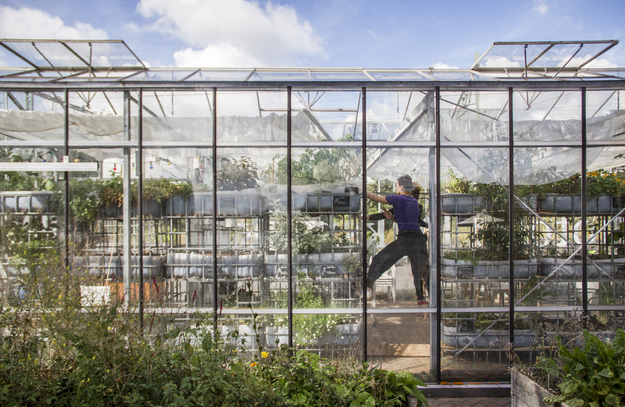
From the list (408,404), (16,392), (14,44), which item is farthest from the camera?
(14,44)

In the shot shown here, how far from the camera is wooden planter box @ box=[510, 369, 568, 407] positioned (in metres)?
2.93

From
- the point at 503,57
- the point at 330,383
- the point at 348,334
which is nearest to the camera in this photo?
the point at 330,383

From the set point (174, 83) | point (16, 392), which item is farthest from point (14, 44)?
point (16, 392)

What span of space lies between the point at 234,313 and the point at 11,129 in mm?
4154

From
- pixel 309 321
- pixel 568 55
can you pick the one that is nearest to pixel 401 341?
pixel 309 321

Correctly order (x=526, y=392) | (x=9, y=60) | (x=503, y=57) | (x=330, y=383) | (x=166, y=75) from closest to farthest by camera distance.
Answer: (x=330, y=383), (x=526, y=392), (x=166, y=75), (x=9, y=60), (x=503, y=57)

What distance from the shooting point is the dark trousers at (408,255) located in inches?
171

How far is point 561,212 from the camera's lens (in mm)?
4383

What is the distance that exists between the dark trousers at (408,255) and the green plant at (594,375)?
5.67ft

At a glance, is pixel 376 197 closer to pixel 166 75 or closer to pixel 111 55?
pixel 166 75

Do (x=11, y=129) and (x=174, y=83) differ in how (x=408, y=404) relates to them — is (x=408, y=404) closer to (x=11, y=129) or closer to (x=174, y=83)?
(x=174, y=83)

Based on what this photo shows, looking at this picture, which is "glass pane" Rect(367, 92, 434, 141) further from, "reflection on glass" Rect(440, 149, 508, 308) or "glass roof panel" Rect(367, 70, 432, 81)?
"reflection on glass" Rect(440, 149, 508, 308)

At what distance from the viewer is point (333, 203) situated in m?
4.38

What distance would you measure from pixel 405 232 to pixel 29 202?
5356mm
